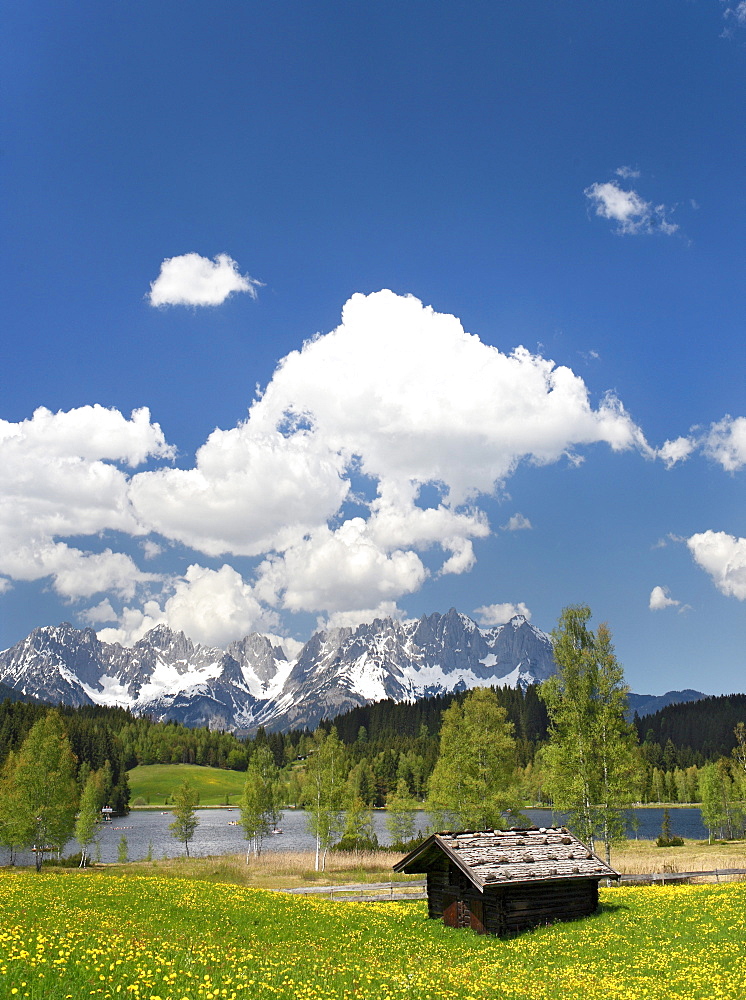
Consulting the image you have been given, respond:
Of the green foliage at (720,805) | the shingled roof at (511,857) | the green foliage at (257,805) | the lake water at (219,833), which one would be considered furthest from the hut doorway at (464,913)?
the green foliage at (720,805)

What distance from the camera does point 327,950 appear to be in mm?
23328

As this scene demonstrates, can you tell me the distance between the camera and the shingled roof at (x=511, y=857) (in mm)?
29000

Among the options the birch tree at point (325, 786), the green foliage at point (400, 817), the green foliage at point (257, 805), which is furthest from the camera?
the green foliage at point (257, 805)

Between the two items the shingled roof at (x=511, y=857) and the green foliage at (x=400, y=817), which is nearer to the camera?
the shingled roof at (x=511, y=857)

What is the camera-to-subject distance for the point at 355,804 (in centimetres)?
8150

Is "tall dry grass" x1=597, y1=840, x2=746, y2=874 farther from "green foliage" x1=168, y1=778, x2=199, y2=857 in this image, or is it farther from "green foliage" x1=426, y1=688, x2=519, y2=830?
"green foliage" x1=168, y1=778, x2=199, y2=857

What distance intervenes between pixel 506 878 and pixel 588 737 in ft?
72.8

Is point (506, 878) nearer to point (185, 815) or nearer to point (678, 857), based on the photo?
point (678, 857)

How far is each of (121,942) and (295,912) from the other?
14114mm

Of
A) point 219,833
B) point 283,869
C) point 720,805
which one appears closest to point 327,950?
point 283,869

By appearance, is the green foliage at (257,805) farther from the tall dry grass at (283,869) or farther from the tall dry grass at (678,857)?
the tall dry grass at (678,857)

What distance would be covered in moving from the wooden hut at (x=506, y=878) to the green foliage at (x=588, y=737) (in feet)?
47.8

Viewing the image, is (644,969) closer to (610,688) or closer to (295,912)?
(295,912)

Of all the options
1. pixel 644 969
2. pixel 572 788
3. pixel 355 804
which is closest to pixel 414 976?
pixel 644 969
